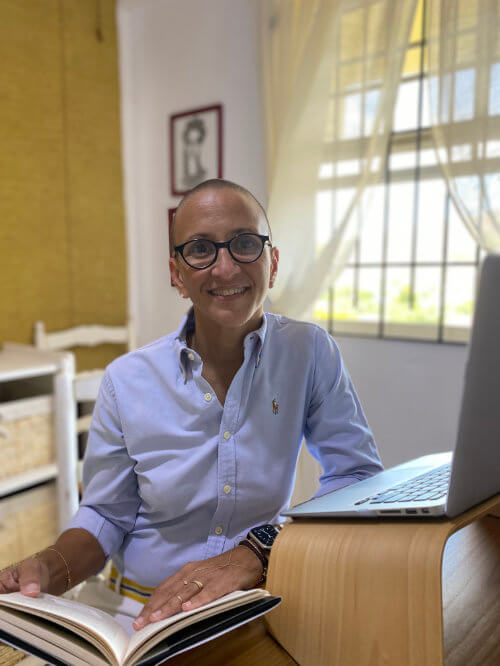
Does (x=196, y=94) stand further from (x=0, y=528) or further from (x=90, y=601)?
(x=0, y=528)

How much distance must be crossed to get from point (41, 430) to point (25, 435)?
6 cm

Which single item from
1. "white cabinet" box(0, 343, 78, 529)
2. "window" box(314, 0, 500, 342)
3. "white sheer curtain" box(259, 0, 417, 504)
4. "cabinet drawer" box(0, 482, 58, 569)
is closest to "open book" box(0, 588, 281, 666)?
"white sheer curtain" box(259, 0, 417, 504)

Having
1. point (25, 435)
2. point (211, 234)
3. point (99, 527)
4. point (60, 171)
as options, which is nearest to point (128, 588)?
point (99, 527)

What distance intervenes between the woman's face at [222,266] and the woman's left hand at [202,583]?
1.12 feet

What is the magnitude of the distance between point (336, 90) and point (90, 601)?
165 centimetres

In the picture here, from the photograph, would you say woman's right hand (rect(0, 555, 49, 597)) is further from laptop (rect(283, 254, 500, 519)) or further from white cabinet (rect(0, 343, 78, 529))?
white cabinet (rect(0, 343, 78, 529))

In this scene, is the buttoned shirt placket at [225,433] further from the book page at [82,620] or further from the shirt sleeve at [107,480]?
the book page at [82,620]

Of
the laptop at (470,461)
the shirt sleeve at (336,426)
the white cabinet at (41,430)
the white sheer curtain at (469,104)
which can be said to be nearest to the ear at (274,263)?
the shirt sleeve at (336,426)

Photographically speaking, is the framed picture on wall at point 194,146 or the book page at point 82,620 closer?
the book page at point 82,620

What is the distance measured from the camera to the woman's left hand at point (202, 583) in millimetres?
595

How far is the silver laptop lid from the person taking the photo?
42cm

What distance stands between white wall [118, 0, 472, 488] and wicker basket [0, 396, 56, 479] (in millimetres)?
678

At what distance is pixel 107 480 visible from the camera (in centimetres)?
85

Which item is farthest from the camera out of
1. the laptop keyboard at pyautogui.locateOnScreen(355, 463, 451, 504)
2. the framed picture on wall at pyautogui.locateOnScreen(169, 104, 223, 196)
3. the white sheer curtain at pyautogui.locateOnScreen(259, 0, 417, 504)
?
the white sheer curtain at pyautogui.locateOnScreen(259, 0, 417, 504)
